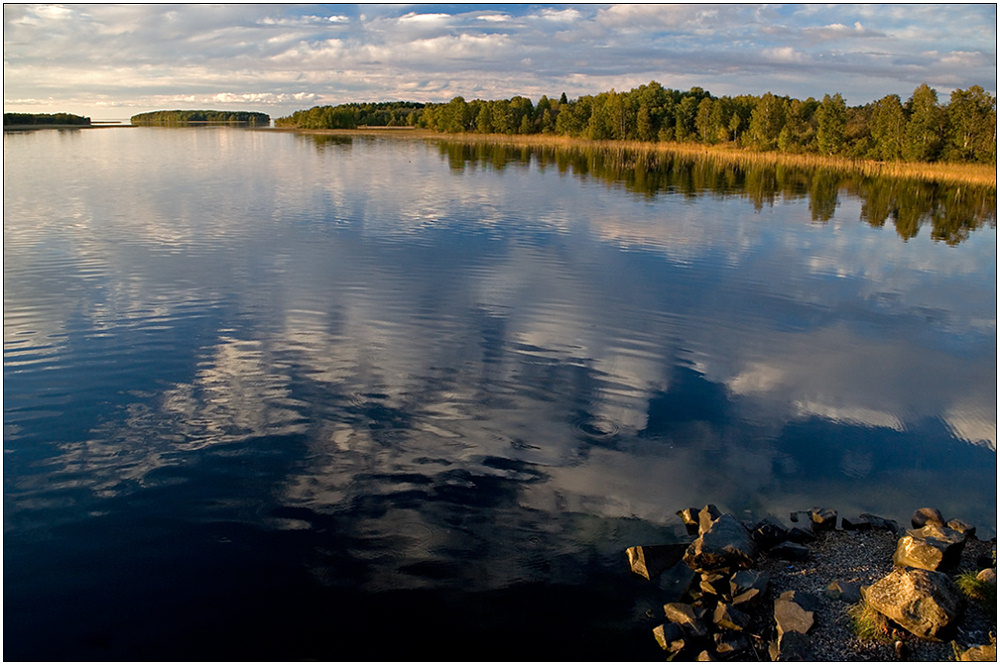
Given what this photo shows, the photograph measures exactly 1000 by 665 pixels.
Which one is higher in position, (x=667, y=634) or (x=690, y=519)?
(x=690, y=519)

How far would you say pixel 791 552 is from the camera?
1106 cm

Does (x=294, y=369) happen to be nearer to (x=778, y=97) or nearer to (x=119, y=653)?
(x=119, y=653)

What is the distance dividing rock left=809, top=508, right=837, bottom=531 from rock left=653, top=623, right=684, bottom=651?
12.9 feet

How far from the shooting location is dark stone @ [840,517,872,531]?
11.9 m

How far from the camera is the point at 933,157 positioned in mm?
83250

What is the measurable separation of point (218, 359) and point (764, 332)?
54.9 feet

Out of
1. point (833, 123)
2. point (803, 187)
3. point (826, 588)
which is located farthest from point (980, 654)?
point (833, 123)

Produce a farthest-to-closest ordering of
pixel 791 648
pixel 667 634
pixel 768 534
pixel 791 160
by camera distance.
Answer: pixel 791 160 < pixel 768 534 < pixel 667 634 < pixel 791 648

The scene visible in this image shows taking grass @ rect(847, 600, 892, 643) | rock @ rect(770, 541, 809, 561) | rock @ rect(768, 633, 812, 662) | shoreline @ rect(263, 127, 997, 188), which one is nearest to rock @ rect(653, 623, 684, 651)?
rock @ rect(768, 633, 812, 662)

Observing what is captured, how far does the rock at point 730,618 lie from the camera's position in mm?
9641

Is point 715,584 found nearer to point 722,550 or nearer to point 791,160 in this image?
point 722,550

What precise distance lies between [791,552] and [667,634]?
301 cm

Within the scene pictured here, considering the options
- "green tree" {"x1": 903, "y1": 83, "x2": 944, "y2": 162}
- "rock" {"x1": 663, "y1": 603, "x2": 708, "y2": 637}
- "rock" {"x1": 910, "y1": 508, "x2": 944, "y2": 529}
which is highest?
"green tree" {"x1": 903, "y1": 83, "x2": 944, "y2": 162}

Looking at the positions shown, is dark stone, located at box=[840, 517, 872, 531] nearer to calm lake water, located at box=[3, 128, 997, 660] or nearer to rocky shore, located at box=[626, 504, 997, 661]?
rocky shore, located at box=[626, 504, 997, 661]
